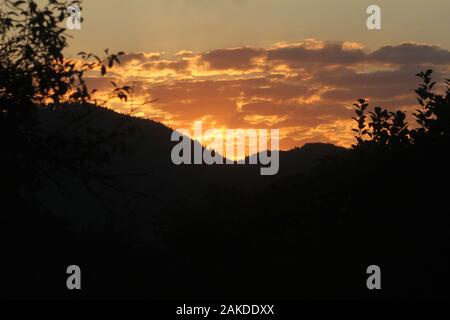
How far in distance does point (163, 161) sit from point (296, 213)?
198ft

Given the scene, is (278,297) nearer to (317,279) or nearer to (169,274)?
Result: (317,279)

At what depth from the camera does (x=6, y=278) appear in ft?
70.1

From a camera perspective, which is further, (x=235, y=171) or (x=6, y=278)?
(x=235, y=171)

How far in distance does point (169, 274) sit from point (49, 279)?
381 cm

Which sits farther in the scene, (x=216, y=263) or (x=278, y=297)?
(x=216, y=263)

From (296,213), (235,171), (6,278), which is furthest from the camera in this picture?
(235,171)

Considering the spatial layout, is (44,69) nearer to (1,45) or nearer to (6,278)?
(1,45)

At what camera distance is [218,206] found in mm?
20406

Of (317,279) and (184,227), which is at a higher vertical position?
(184,227)

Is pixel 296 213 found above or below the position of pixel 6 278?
above
